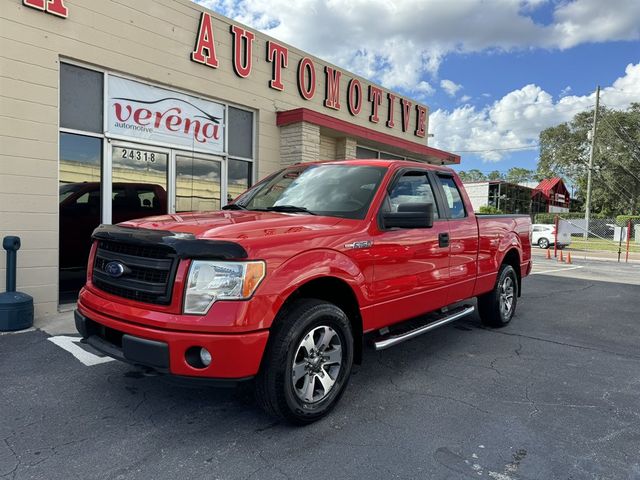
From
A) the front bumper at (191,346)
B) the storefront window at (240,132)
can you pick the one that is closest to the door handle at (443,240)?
the front bumper at (191,346)

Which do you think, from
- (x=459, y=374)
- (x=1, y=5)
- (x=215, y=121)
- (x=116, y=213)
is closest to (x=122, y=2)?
(x=1, y=5)

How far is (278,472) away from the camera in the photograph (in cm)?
272

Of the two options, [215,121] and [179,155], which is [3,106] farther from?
[215,121]

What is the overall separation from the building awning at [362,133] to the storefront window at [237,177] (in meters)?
1.16

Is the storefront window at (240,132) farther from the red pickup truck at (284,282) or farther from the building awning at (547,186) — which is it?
the building awning at (547,186)

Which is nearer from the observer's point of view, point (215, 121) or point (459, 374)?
point (459, 374)

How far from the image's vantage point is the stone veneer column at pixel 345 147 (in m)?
11.0

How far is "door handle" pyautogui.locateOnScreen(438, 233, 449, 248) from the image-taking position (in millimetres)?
4629

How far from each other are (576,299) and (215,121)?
24.2 ft

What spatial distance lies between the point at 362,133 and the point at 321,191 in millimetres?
6831

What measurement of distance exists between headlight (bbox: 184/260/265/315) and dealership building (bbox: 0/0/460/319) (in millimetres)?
4447

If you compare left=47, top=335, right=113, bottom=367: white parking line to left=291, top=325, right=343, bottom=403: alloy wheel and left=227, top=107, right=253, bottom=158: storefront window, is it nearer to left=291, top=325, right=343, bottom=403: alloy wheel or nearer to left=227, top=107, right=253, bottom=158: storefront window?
left=291, top=325, right=343, bottom=403: alloy wheel

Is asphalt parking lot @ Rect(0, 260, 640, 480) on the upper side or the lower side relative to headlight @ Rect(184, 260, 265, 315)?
lower

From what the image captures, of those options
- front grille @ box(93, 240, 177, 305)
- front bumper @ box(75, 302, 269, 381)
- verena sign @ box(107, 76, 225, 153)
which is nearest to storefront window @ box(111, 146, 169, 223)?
verena sign @ box(107, 76, 225, 153)
